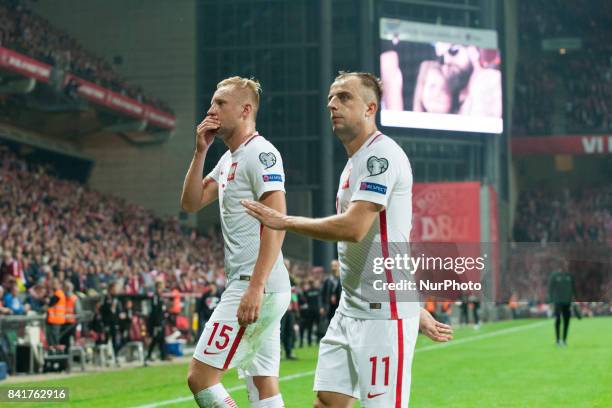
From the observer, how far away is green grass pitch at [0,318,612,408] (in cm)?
1332

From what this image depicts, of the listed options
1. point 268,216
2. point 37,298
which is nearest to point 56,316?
point 37,298

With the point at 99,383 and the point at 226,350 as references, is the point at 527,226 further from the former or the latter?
the point at 226,350

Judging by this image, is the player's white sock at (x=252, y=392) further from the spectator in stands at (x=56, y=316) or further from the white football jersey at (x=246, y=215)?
the spectator in stands at (x=56, y=316)

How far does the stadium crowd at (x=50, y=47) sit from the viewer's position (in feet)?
122

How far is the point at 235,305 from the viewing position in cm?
670

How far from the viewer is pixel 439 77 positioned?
4866cm

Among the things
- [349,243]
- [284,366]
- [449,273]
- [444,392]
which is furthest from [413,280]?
[284,366]

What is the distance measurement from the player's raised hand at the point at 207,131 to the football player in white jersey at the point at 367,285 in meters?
1.38

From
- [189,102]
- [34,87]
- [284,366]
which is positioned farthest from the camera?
[189,102]

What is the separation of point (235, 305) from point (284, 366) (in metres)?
13.0

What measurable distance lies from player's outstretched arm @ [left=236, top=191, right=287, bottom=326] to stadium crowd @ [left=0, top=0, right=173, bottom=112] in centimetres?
2978

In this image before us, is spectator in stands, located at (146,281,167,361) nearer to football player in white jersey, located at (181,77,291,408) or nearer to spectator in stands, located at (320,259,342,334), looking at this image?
spectator in stands, located at (320,259,342,334)

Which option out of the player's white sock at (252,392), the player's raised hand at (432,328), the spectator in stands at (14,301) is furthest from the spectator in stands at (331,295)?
the player's raised hand at (432,328)

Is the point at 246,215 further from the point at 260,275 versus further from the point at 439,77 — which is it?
the point at 439,77
